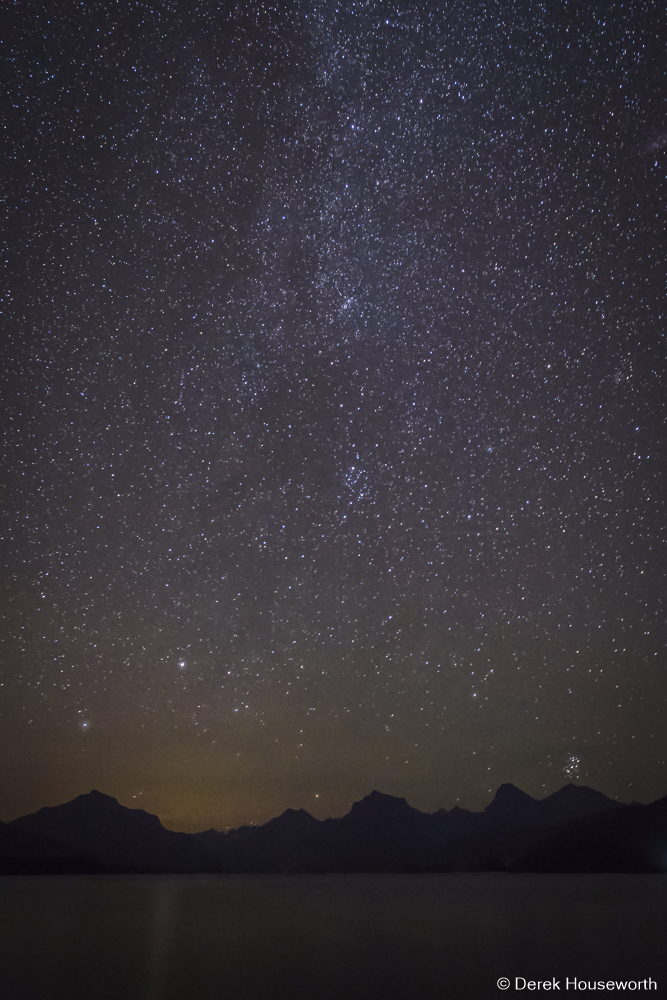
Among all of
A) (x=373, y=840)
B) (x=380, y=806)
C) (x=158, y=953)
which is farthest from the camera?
(x=380, y=806)

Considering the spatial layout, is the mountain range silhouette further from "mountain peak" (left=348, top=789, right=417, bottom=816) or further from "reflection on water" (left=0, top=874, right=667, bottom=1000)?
"reflection on water" (left=0, top=874, right=667, bottom=1000)

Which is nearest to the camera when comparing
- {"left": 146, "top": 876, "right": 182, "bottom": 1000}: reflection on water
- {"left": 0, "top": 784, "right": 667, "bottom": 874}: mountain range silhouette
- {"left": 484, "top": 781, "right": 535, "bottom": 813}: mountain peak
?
{"left": 146, "top": 876, "right": 182, "bottom": 1000}: reflection on water

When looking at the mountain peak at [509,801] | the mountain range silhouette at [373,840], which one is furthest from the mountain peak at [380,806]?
the mountain peak at [509,801]

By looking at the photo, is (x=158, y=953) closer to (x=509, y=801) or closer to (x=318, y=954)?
(x=318, y=954)

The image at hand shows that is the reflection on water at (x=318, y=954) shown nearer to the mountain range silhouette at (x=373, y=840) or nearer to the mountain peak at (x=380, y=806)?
the mountain range silhouette at (x=373, y=840)

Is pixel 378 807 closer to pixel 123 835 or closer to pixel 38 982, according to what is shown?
pixel 123 835

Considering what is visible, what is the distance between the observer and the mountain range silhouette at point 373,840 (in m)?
52.1

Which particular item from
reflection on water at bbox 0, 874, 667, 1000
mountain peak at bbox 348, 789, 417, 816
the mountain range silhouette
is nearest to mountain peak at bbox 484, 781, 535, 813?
the mountain range silhouette

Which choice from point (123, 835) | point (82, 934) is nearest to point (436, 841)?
point (123, 835)

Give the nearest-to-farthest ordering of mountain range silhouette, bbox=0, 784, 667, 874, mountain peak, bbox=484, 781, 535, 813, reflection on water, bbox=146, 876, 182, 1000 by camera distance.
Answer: reflection on water, bbox=146, 876, 182, 1000
mountain range silhouette, bbox=0, 784, 667, 874
mountain peak, bbox=484, 781, 535, 813

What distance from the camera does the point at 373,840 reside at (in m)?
65.6

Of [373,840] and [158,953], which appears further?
[373,840]

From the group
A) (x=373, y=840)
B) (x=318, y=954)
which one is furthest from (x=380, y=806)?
(x=318, y=954)

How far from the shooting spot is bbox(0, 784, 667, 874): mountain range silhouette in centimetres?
5206
